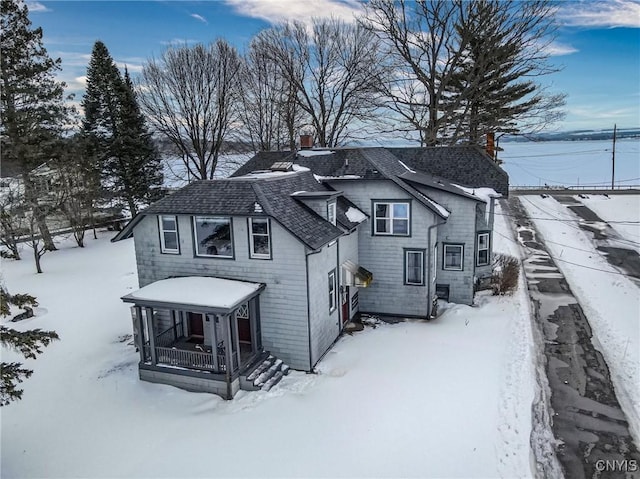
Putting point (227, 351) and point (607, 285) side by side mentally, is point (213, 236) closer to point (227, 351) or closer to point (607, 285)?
point (227, 351)

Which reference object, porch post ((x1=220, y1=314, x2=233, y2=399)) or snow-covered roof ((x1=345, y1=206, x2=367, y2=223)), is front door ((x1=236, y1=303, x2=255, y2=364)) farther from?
snow-covered roof ((x1=345, y1=206, x2=367, y2=223))

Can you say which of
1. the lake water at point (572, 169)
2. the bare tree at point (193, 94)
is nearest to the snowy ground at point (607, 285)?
the lake water at point (572, 169)

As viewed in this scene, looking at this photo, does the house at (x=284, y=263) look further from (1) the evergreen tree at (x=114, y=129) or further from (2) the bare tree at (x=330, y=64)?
(1) the evergreen tree at (x=114, y=129)

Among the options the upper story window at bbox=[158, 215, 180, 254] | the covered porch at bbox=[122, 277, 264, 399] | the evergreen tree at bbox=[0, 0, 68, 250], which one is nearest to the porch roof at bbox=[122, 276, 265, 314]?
the covered porch at bbox=[122, 277, 264, 399]

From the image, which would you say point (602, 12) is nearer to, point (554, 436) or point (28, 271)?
point (554, 436)

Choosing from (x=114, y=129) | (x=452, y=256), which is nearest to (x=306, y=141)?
(x=452, y=256)

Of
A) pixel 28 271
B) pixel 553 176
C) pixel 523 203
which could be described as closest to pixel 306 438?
pixel 28 271
